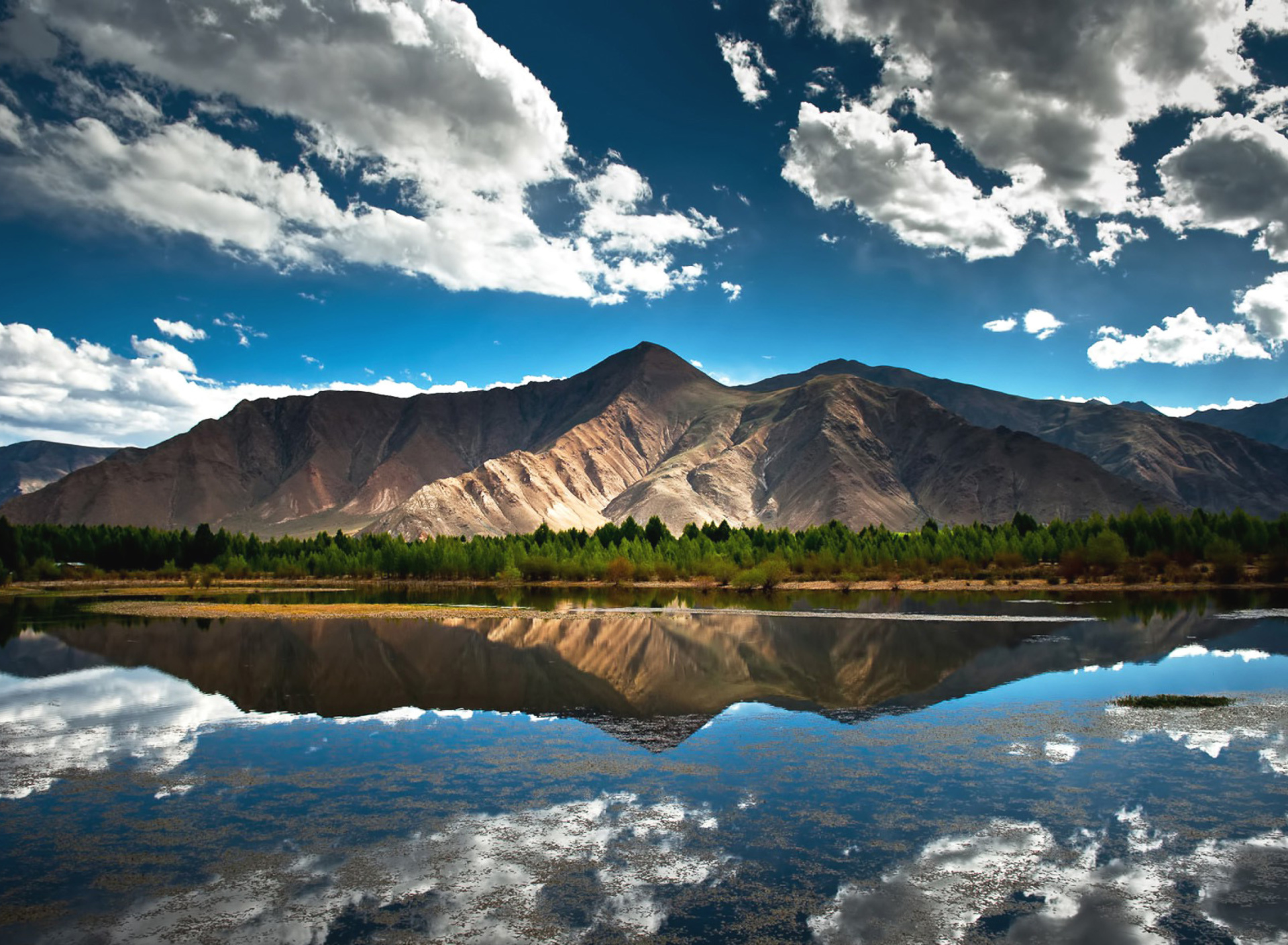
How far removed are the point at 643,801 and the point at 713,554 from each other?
107 metres

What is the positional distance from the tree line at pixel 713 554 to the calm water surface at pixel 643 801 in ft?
241

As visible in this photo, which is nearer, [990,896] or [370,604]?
[990,896]

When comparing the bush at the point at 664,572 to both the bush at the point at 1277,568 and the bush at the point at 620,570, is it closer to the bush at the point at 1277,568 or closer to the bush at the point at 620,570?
the bush at the point at 620,570

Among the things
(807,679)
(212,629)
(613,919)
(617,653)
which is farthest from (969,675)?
(212,629)

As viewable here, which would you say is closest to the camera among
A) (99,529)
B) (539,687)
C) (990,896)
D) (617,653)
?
(990,896)

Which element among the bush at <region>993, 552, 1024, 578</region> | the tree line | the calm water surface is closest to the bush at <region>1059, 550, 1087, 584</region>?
the tree line

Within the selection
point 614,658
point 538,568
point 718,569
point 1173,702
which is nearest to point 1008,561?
point 718,569

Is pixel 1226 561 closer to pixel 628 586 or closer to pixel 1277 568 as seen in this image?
pixel 1277 568

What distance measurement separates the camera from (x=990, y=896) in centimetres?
1211

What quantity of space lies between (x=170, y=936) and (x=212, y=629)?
4582 cm

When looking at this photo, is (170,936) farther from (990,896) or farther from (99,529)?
(99,529)

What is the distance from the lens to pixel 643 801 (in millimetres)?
16766

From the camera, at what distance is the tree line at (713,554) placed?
337 ft

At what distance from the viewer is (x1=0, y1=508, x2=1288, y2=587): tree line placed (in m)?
103
